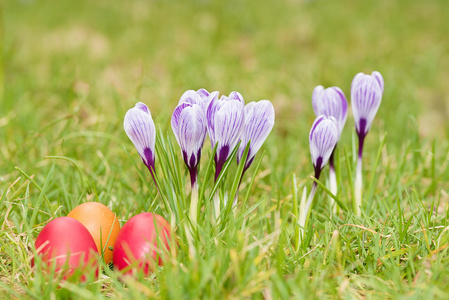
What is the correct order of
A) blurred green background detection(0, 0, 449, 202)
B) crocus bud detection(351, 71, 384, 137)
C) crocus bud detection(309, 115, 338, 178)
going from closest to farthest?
crocus bud detection(309, 115, 338, 178), crocus bud detection(351, 71, 384, 137), blurred green background detection(0, 0, 449, 202)

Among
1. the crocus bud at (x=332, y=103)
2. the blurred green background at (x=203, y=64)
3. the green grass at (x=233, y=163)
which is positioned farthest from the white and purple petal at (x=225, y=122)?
the blurred green background at (x=203, y=64)

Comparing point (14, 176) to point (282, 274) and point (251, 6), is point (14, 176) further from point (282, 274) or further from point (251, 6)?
point (251, 6)

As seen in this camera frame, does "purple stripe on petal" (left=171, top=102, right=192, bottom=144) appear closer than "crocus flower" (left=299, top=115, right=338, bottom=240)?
Yes

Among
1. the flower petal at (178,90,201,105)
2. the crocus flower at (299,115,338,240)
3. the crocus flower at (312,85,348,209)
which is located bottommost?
the crocus flower at (299,115,338,240)

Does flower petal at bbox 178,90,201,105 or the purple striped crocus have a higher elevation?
flower petal at bbox 178,90,201,105

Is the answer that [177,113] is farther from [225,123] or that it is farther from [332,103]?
[332,103]

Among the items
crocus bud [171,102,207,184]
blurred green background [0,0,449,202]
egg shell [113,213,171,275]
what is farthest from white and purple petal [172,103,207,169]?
blurred green background [0,0,449,202]

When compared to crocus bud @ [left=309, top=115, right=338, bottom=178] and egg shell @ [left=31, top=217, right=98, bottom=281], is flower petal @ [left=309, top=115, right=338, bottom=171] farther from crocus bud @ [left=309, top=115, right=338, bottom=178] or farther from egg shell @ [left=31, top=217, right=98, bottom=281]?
egg shell @ [left=31, top=217, right=98, bottom=281]
